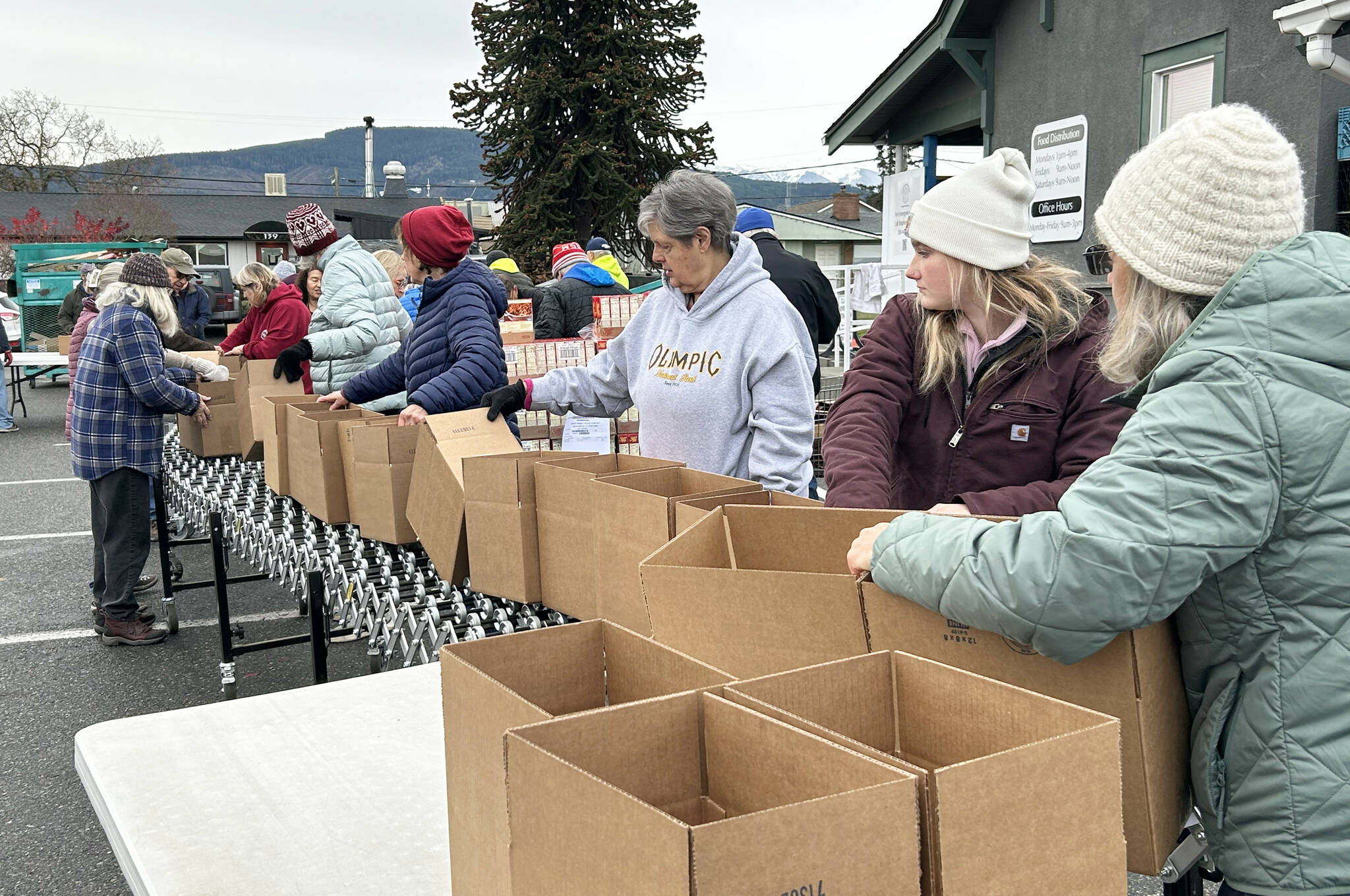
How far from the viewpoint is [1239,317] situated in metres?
1.31

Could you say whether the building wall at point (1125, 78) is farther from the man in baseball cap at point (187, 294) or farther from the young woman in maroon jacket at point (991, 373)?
the man in baseball cap at point (187, 294)

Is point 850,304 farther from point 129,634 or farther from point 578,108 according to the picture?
point 578,108

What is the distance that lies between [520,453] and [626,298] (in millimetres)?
4646

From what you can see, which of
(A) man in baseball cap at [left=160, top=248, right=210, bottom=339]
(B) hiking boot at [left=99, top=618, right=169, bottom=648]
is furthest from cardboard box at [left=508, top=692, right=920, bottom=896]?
(A) man in baseball cap at [left=160, top=248, right=210, bottom=339]

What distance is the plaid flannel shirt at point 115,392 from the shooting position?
5.82 metres

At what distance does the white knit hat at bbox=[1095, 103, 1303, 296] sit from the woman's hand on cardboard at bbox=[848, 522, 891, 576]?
0.51 metres

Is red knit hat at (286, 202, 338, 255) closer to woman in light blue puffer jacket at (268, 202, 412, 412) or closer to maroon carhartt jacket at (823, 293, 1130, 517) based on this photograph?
woman in light blue puffer jacket at (268, 202, 412, 412)

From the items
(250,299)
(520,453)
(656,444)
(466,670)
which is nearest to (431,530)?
(520,453)

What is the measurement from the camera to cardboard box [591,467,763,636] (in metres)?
2.34

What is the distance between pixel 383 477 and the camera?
3.78 metres

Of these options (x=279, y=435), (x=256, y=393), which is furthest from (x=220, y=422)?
(x=279, y=435)

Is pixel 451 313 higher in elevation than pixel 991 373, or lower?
higher

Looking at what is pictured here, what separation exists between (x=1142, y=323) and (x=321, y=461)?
3320 millimetres

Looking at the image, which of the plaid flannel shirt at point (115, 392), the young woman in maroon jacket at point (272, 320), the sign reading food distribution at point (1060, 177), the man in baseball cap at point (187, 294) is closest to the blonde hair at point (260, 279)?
the young woman in maroon jacket at point (272, 320)
